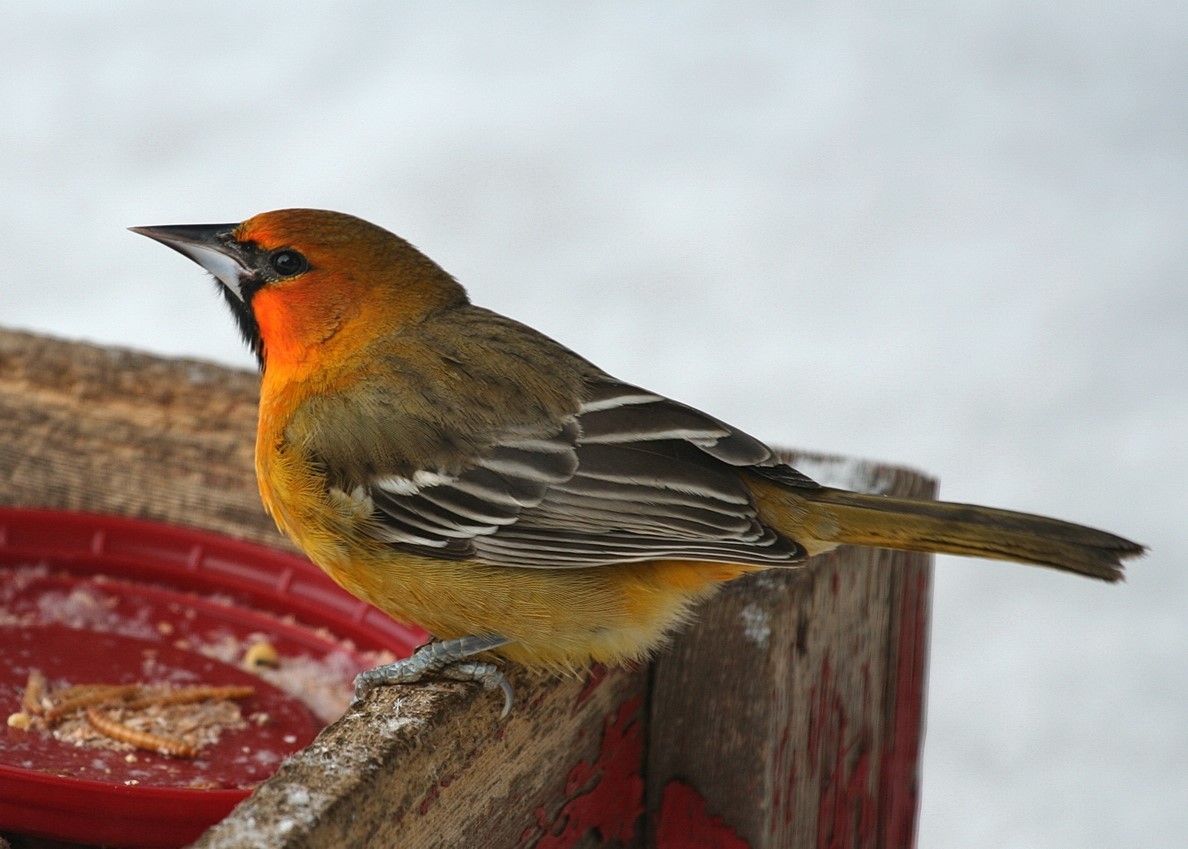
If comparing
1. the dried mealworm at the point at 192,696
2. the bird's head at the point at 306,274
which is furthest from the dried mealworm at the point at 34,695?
the bird's head at the point at 306,274

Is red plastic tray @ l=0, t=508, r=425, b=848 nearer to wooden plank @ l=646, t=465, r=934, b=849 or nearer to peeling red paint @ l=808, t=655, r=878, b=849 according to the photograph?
wooden plank @ l=646, t=465, r=934, b=849

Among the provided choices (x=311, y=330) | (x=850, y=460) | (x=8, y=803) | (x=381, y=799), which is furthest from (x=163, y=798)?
(x=850, y=460)

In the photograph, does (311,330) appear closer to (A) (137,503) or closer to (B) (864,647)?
(A) (137,503)

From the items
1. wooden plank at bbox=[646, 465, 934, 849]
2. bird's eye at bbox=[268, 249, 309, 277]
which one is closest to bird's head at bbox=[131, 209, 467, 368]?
bird's eye at bbox=[268, 249, 309, 277]

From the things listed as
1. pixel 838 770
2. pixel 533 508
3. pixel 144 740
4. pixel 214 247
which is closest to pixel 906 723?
pixel 838 770

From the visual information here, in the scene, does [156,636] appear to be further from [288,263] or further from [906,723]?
[906,723]

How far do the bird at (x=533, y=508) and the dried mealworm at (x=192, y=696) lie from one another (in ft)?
1.32

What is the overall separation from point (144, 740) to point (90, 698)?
0.65 feet

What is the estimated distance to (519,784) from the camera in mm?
2766

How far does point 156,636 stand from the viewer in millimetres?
3592

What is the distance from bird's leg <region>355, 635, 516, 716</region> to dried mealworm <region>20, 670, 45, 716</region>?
0.72 metres

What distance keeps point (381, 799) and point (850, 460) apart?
72.4 inches

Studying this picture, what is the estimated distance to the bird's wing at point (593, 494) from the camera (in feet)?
9.44

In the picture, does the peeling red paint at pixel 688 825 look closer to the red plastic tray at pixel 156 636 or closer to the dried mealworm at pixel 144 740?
the red plastic tray at pixel 156 636
